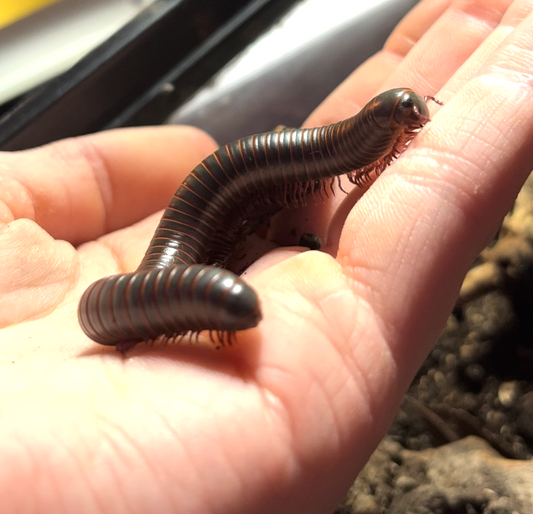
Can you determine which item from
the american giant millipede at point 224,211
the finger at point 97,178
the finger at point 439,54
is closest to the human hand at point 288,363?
the american giant millipede at point 224,211

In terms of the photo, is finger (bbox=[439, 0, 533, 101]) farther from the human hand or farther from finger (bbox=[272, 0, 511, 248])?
finger (bbox=[272, 0, 511, 248])

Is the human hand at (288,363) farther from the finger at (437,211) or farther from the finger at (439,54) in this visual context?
the finger at (439,54)

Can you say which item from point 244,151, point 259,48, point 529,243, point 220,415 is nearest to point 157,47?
point 259,48

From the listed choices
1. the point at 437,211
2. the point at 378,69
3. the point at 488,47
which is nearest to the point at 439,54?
the point at 488,47

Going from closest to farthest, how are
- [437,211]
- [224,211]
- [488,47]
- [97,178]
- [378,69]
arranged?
[437,211] < [488,47] < [224,211] < [97,178] < [378,69]

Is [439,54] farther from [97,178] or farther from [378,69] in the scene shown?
[97,178]

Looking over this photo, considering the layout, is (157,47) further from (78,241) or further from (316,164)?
(316,164)
